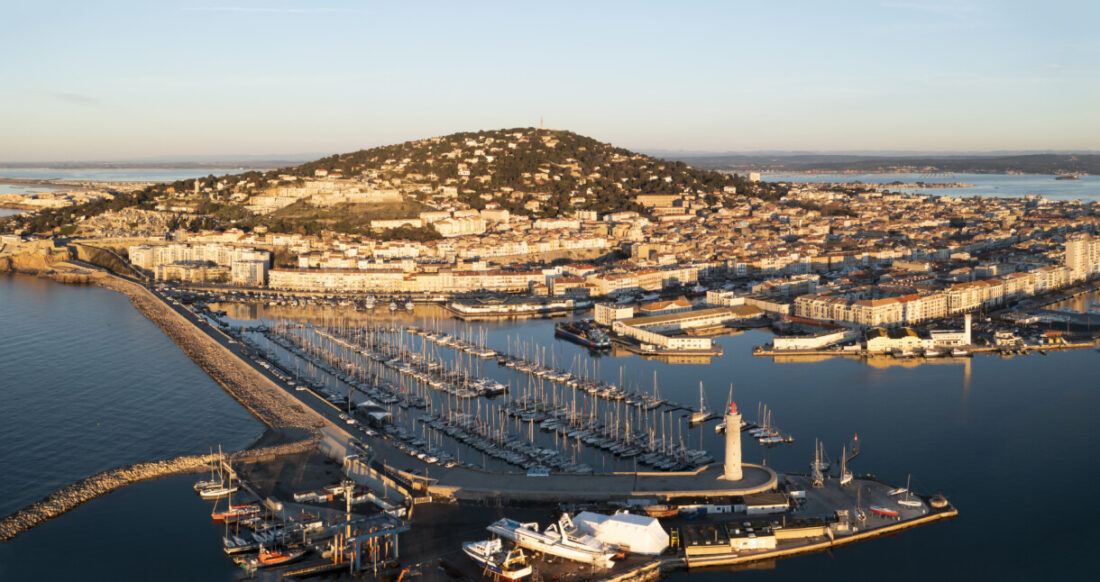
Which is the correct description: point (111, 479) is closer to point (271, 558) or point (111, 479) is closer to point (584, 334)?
point (271, 558)

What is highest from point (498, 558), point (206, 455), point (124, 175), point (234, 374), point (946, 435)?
point (124, 175)

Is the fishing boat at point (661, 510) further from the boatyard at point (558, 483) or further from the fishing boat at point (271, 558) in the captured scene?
the fishing boat at point (271, 558)

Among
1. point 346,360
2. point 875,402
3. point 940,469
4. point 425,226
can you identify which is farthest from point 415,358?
point 425,226

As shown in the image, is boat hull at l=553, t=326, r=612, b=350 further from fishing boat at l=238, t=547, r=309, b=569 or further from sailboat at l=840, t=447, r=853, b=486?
fishing boat at l=238, t=547, r=309, b=569

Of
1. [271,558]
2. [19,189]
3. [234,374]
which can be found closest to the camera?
[271,558]

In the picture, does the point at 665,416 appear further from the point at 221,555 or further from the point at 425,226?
the point at 425,226

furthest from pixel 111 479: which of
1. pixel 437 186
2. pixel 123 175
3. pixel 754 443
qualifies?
pixel 123 175
